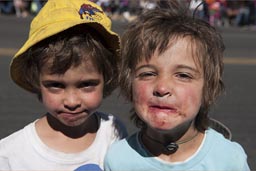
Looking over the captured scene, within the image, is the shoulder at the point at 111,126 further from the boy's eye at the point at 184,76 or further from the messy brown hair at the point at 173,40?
the boy's eye at the point at 184,76

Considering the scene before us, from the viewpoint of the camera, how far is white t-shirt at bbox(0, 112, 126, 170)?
88.2 inches

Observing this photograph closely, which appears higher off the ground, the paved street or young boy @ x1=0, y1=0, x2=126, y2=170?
young boy @ x1=0, y1=0, x2=126, y2=170

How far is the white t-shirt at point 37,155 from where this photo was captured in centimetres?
224

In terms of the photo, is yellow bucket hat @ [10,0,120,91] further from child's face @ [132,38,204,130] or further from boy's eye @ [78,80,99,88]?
child's face @ [132,38,204,130]

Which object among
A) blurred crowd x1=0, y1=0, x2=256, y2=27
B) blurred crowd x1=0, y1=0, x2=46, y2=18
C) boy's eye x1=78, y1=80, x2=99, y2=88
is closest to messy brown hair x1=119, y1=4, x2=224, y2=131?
boy's eye x1=78, y1=80, x2=99, y2=88

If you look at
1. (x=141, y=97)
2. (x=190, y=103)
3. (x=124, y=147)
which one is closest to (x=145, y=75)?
(x=141, y=97)

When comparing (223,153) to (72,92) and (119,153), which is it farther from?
(72,92)

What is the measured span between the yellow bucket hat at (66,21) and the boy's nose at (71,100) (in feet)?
0.78

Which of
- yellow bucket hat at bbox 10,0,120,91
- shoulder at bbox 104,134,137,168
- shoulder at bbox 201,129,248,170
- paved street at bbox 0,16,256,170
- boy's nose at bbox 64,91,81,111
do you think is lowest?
paved street at bbox 0,16,256,170

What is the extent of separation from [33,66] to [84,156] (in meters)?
0.42

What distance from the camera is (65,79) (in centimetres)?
220

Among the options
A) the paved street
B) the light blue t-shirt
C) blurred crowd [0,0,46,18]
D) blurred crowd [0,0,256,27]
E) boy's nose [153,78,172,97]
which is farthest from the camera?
blurred crowd [0,0,46,18]

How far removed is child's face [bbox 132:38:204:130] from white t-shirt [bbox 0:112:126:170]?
347 millimetres

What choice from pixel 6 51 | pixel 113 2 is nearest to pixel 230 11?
pixel 113 2
